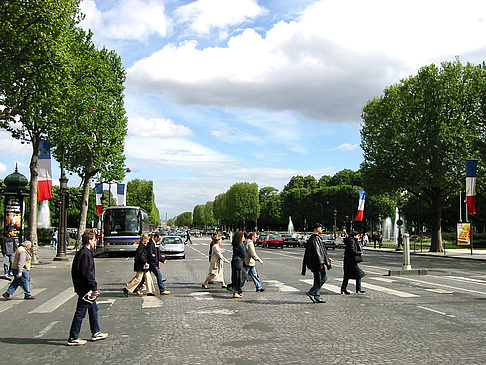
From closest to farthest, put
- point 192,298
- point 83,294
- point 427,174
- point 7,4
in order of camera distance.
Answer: point 83,294 < point 192,298 < point 7,4 < point 427,174

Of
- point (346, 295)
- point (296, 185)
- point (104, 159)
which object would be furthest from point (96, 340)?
point (296, 185)

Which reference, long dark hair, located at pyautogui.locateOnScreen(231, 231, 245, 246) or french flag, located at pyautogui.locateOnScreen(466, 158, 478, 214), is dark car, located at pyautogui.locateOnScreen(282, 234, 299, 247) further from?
long dark hair, located at pyautogui.locateOnScreen(231, 231, 245, 246)

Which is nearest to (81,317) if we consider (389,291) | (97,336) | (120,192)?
(97,336)

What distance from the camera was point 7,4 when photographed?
1794 centimetres

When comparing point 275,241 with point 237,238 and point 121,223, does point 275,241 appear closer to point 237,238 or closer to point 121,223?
point 121,223

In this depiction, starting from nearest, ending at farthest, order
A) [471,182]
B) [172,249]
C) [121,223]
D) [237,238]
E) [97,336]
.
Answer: [97,336] < [237,238] < [172,249] < [471,182] < [121,223]

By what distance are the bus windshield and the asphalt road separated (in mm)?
21208

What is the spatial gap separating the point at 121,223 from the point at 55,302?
24.2 m

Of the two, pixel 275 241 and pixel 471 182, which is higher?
pixel 471 182

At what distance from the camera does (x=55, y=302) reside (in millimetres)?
12883

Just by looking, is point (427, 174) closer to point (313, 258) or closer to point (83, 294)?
point (313, 258)

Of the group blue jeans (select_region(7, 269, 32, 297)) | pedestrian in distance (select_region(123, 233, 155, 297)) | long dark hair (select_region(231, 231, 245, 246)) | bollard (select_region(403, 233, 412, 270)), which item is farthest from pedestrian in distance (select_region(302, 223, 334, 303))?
bollard (select_region(403, 233, 412, 270))

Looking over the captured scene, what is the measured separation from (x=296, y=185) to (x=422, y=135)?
99664 mm

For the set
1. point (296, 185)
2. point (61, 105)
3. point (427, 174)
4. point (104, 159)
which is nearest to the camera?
point (61, 105)
